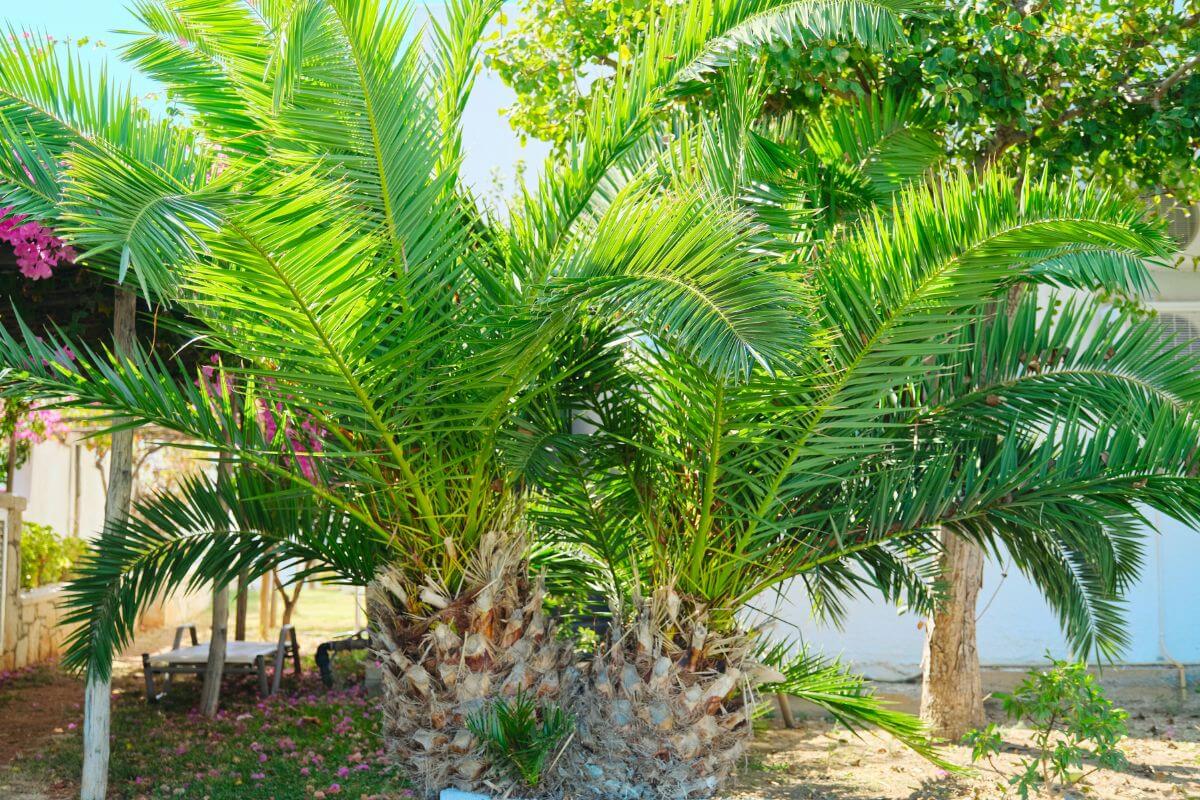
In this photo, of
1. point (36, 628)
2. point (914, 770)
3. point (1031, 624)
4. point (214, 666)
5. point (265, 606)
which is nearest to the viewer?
point (914, 770)

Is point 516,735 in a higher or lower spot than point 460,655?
lower

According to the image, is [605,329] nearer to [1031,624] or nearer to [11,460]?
[1031,624]

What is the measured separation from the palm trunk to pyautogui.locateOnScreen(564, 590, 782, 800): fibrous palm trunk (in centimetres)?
252

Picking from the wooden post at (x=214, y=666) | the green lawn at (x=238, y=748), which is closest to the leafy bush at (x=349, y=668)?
the green lawn at (x=238, y=748)

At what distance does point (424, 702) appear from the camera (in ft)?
16.5

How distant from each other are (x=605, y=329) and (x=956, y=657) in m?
3.80

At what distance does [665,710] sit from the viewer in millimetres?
4941

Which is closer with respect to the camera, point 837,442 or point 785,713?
point 837,442

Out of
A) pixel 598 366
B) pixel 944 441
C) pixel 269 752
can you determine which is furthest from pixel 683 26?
pixel 269 752

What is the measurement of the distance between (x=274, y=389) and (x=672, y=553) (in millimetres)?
1893

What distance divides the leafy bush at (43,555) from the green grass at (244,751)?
11.2 ft

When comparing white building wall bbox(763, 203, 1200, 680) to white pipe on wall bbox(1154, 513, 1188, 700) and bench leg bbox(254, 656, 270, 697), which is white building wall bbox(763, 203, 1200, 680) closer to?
white pipe on wall bbox(1154, 513, 1188, 700)

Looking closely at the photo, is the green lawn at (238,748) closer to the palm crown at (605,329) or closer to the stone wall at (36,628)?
the stone wall at (36,628)

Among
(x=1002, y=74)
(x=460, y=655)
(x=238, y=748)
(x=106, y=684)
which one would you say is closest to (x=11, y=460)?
(x=238, y=748)
